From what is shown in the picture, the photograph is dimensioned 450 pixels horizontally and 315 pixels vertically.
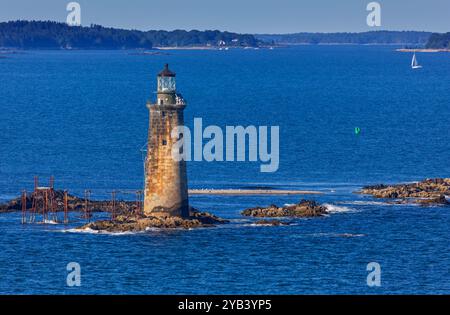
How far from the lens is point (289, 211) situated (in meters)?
97.9

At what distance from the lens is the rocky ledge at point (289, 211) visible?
97.2 metres

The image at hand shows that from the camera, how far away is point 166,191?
89.4 m

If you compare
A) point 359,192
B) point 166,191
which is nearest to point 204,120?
point 359,192

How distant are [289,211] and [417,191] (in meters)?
13.6

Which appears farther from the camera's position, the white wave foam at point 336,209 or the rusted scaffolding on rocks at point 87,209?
the white wave foam at point 336,209

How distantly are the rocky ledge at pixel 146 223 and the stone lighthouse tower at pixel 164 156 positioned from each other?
702mm

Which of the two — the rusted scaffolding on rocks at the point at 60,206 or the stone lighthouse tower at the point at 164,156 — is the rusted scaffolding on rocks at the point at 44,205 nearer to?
the rusted scaffolding on rocks at the point at 60,206

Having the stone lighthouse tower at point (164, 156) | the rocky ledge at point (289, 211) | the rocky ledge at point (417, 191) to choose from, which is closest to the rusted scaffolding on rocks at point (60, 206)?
the stone lighthouse tower at point (164, 156)

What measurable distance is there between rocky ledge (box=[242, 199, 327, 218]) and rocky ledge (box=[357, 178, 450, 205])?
840 centimetres

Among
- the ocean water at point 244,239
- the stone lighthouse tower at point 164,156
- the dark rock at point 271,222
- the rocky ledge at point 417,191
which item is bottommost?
the ocean water at point 244,239

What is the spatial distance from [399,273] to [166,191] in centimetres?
1529

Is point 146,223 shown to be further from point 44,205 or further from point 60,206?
point 60,206

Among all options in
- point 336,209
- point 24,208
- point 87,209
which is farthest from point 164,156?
point 336,209
